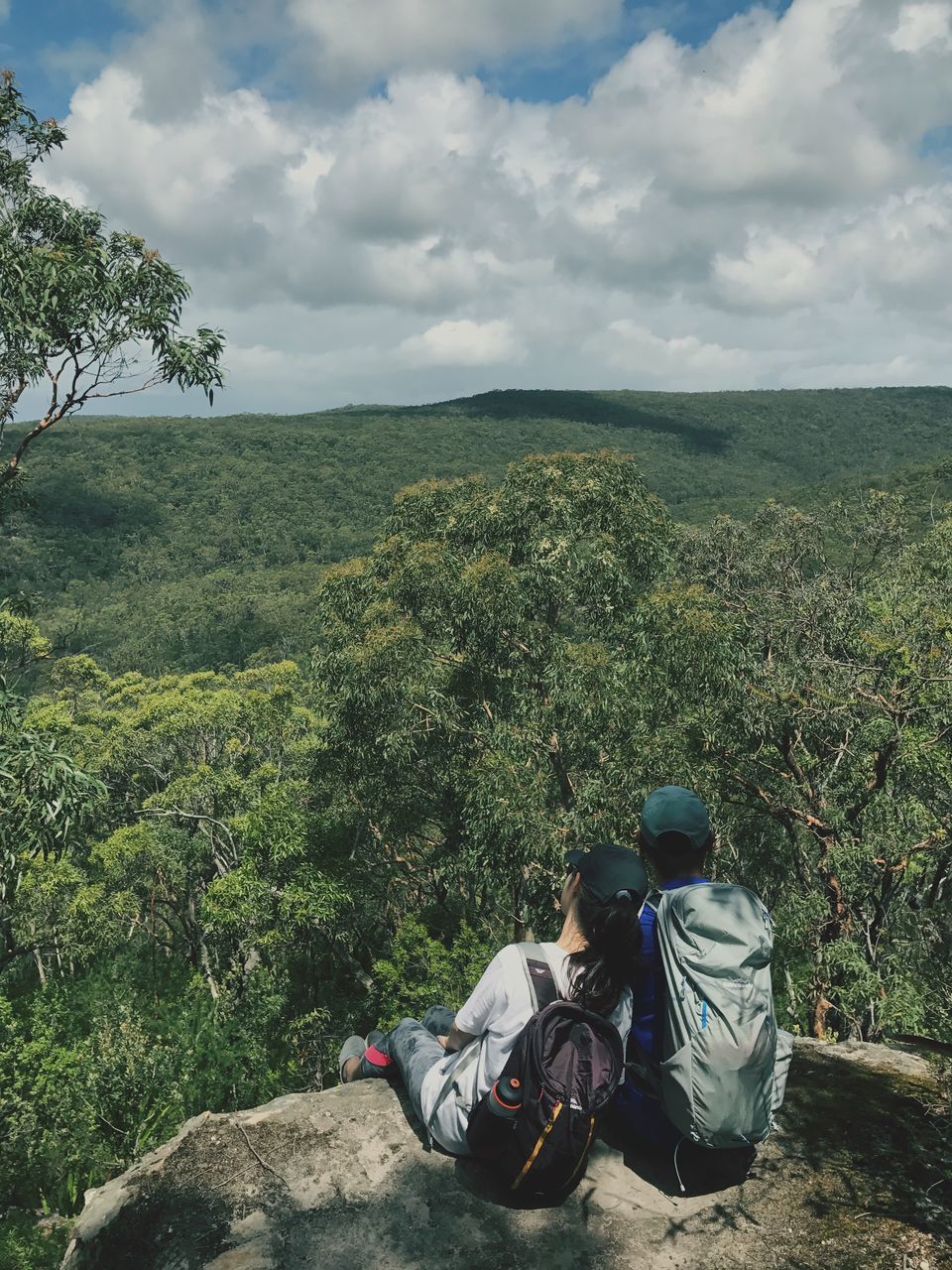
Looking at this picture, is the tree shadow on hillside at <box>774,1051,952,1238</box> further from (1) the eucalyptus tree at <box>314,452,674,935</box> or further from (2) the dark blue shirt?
(1) the eucalyptus tree at <box>314,452,674,935</box>

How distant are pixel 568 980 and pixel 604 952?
0.52 ft

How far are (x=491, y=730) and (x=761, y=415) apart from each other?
174995mm

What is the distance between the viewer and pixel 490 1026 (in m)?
2.71

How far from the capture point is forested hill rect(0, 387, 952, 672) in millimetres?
73938

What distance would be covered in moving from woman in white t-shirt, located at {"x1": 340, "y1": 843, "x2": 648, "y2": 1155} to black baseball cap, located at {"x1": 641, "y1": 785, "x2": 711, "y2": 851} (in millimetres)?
185

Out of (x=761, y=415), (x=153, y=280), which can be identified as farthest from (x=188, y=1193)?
(x=761, y=415)

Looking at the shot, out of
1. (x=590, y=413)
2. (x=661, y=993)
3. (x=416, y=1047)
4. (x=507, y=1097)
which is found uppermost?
(x=590, y=413)

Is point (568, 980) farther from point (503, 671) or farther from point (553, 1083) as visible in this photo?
point (503, 671)

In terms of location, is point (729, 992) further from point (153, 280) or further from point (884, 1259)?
point (153, 280)

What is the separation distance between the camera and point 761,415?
557 feet

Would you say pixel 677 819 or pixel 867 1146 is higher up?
pixel 677 819

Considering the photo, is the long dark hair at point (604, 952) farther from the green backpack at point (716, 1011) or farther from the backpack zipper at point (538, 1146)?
the backpack zipper at point (538, 1146)

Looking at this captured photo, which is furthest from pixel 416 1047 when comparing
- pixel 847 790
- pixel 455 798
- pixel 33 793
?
pixel 455 798

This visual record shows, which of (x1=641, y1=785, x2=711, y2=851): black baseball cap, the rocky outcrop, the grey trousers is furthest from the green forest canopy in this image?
(x1=641, y1=785, x2=711, y2=851): black baseball cap
